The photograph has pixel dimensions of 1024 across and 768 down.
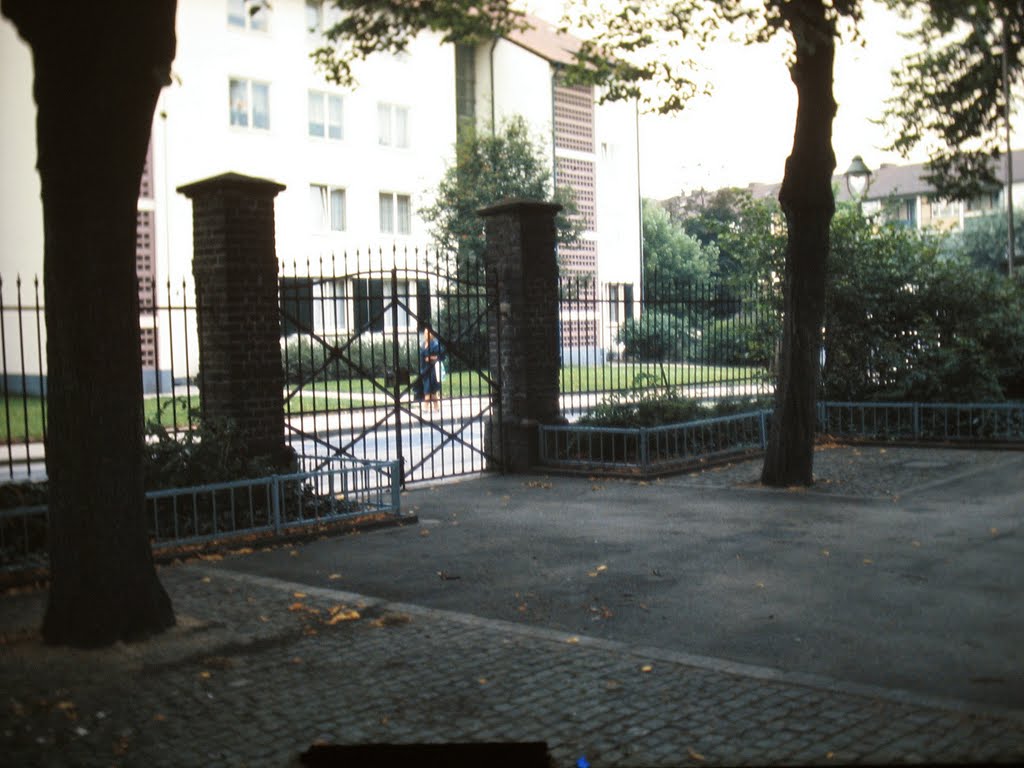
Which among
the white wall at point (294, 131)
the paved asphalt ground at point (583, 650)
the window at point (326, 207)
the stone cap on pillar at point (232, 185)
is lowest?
the paved asphalt ground at point (583, 650)

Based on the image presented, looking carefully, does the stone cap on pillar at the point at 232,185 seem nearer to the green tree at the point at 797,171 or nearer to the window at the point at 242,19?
the green tree at the point at 797,171

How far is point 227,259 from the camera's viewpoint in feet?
36.1

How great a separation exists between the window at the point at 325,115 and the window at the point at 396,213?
2.86 metres

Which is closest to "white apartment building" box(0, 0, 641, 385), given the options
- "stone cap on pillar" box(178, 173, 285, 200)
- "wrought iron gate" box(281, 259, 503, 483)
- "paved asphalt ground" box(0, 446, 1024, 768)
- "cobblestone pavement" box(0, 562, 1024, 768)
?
"wrought iron gate" box(281, 259, 503, 483)

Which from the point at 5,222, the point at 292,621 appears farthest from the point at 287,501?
the point at 5,222

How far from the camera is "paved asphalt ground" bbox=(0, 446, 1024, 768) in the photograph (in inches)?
191

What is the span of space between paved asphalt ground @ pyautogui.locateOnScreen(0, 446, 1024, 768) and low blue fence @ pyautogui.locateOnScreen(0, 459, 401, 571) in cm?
47

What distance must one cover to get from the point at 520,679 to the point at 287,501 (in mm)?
5207

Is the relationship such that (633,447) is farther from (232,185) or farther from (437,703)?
(437,703)

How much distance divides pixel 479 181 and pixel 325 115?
228 inches

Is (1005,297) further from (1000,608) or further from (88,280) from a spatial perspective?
(88,280)

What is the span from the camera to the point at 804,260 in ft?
40.2

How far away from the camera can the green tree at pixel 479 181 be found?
34844 mm

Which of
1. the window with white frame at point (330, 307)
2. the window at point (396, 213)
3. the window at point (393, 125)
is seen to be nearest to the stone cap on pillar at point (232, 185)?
the window with white frame at point (330, 307)
